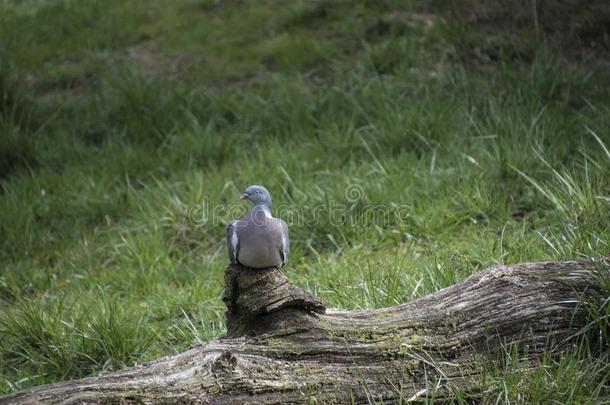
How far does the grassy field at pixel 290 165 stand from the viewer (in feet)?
13.3

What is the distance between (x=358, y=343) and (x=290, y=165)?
2.71 m

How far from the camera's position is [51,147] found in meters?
6.50

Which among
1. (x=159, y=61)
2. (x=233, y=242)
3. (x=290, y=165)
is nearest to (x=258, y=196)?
(x=233, y=242)

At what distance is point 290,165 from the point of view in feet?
18.3

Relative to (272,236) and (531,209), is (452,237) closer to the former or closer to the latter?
(531,209)

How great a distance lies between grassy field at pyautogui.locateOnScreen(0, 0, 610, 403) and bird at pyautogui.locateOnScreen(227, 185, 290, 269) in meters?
0.85

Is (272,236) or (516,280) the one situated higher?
(272,236)

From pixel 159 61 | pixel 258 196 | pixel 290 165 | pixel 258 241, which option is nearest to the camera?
pixel 258 241

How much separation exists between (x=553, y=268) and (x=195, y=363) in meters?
1.47

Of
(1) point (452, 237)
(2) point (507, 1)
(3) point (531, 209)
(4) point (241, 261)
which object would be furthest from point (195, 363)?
(2) point (507, 1)

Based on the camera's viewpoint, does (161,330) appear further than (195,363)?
Yes

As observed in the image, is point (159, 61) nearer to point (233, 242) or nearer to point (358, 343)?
point (233, 242)

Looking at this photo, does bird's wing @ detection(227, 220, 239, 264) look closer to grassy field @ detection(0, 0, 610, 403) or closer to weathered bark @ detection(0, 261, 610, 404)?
weathered bark @ detection(0, 261, 610, 404)

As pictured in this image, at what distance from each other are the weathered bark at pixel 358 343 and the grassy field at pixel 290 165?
15 cm
